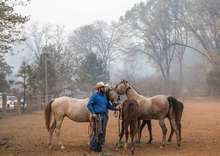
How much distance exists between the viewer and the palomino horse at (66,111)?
37.3 ft

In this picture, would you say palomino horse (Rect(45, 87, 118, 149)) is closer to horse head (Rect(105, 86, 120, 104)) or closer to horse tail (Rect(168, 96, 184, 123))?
horse head (Rect(105, 86, 120, 104))

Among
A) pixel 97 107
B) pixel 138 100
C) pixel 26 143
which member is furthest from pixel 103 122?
pixel 26 143

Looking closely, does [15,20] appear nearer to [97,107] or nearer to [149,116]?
[97,107]

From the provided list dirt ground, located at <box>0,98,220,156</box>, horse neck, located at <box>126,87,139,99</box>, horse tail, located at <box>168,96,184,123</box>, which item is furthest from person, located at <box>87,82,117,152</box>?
horse tail, located at <box>168,96,184,123</box>

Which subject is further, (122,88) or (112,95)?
(122,88)

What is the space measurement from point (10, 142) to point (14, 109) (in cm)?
1591

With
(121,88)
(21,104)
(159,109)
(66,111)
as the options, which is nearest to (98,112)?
(66,111)

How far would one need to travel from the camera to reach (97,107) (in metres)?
10.8

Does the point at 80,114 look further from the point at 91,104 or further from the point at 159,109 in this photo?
the point at 159,109

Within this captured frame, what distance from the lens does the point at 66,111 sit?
11.5 metres

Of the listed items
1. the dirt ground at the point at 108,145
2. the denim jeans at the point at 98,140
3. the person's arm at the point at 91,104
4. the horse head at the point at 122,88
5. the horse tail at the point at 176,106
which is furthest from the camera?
the horse head at the point at 122,88

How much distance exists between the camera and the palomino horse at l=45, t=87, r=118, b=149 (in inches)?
447

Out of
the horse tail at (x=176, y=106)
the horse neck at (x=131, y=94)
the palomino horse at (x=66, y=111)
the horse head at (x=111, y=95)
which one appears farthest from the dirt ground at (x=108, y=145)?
the horse neck at (x=131, y=94)

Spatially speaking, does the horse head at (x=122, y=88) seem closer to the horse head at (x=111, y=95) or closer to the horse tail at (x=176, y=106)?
the horse head at (x=111, y=95)
